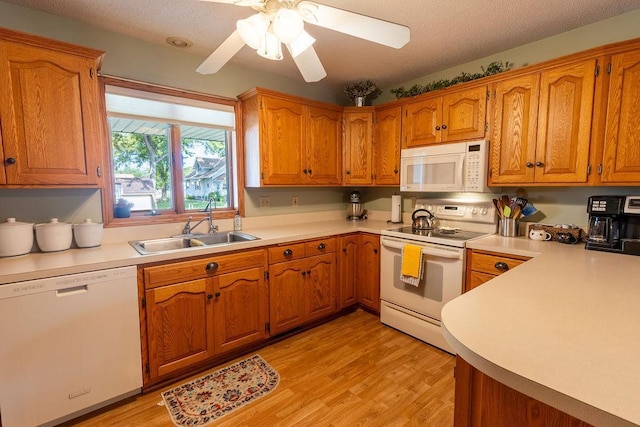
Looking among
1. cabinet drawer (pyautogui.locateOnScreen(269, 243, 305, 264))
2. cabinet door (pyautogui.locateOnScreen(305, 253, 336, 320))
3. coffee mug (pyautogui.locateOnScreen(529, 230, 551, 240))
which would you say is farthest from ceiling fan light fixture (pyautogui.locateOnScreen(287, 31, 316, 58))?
coffee mug (pyautogui.locateOnScreen(529, 230, 551, 240))

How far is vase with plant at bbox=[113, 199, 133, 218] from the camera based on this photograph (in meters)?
2.26

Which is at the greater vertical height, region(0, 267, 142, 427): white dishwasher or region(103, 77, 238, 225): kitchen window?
region(103, 77, 238, 225): kitchen window

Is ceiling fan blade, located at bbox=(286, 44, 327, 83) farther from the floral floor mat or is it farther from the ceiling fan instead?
the floral floor mat


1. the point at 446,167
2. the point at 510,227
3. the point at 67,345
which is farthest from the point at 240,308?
the point at 510,227

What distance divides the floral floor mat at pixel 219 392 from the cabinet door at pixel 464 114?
7.72ft

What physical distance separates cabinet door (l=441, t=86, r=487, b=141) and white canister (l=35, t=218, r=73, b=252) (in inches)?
114

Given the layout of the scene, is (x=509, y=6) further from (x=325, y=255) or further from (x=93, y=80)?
(x=93, y=80)

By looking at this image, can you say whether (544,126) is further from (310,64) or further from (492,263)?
(310,64)

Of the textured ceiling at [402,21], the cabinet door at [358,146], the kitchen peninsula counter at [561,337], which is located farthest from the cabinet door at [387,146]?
the kitchen peninsula counter at [561,337]

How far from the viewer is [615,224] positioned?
1857 mm

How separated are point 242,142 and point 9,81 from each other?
5.06ft

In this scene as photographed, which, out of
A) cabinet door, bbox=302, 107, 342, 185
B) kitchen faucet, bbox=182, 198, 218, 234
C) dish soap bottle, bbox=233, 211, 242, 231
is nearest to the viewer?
kitchen faucet, bbox=182, 198, 218, 234

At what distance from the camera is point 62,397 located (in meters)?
1.59

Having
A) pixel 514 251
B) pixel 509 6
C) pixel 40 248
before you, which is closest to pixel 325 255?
pixel 514 251
